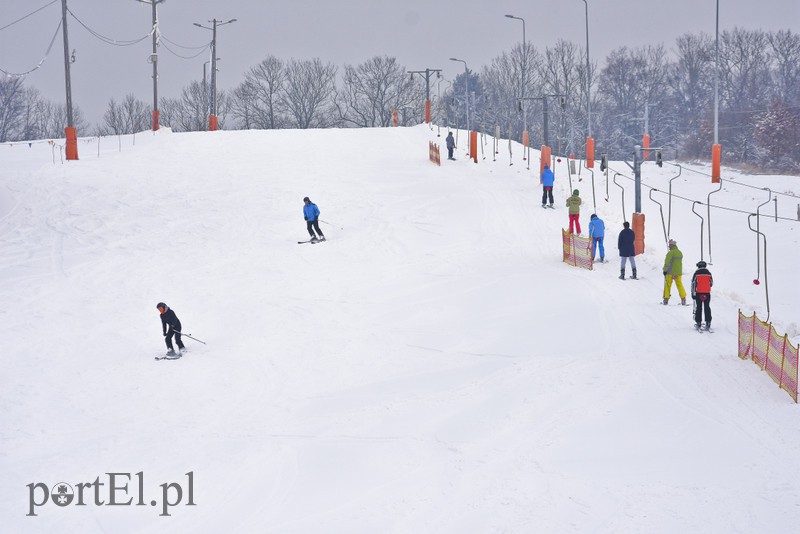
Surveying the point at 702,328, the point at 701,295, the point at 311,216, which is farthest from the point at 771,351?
the point at 311,216

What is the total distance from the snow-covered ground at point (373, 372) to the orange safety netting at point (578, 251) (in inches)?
19.1

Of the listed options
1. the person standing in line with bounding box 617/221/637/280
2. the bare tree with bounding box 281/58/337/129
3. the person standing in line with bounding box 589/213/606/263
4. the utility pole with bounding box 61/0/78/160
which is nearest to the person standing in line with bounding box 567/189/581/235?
the person standing in line with bounding box 589/213/606/263

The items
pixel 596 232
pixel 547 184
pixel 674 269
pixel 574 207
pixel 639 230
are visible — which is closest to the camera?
pixel 674 269

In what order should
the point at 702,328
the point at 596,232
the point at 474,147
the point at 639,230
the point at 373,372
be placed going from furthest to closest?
1. the point at 474,147
2. the point at 639,230
3. the point at 596,232
4. the point at 702,328
5. the point at 373,372

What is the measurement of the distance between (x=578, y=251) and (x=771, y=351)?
8648mm

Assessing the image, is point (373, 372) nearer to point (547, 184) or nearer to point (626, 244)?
point (626, 244)

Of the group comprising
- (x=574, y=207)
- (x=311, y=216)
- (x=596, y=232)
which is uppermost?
(x=574, y=207)

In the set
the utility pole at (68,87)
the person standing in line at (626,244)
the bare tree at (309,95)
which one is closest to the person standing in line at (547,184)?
the person standing in line at (626,244)

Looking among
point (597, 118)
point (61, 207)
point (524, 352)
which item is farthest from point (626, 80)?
point (524, 352)

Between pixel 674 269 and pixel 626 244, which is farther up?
Result: pixel 626 244

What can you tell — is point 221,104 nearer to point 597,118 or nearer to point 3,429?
point 597,118

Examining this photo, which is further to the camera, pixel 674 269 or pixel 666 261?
pixel 666 261

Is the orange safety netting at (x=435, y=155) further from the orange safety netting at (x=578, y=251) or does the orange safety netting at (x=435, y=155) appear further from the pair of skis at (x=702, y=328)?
the pair of skis at (x=702, y=328)

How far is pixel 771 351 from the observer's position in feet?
38.5
